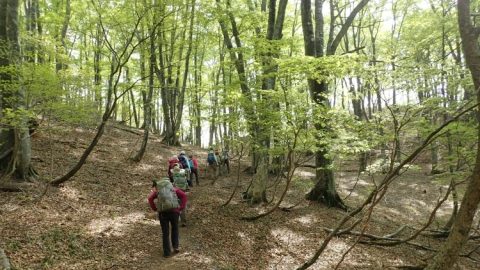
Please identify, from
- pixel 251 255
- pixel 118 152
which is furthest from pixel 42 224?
pixel 118 152

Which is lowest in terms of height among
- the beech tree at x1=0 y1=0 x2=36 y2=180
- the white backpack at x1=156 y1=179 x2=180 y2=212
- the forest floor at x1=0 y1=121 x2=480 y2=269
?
the forest floor at x1=0 y1=121 x2=480 y2=269

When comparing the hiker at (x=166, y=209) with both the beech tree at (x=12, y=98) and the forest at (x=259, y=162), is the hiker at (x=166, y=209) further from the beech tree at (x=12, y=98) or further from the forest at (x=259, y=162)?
the beech tree at (x=12, y=98)

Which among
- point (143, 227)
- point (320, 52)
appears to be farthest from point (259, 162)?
point (320, 52)

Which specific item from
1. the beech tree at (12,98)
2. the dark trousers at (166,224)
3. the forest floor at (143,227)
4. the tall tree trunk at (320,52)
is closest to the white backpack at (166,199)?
the dark trousers at (166,224)

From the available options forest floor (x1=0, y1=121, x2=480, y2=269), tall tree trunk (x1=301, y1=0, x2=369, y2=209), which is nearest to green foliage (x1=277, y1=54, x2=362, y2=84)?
forest floor (x1=0, y1=121, x2=480, y2=269)

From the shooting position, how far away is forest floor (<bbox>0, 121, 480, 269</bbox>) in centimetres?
701

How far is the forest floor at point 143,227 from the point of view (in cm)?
701

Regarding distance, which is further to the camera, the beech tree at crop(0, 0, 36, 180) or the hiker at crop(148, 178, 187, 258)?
the beech tree at crop(0, 0, 36, 180)

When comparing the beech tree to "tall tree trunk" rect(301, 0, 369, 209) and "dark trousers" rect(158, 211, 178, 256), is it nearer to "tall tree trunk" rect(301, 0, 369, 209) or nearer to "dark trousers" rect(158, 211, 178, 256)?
"dark trousers" rect(158, 211, 178, 256)

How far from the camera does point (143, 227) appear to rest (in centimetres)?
900

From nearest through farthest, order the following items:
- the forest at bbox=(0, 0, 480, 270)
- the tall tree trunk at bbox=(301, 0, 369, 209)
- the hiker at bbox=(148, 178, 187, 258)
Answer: the forest at bbox=(0, 0, 480, 270), the hiker at bbox=(148, 178, 187, 258), the tall tree trunk at bbox=(301, 0, 369, 209)

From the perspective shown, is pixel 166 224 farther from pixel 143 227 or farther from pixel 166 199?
pixel 143 227

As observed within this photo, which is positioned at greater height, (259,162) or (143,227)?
(259,162)

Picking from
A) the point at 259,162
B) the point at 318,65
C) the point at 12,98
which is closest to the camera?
the point at 12,98
